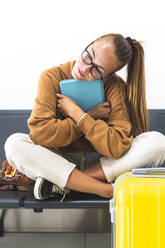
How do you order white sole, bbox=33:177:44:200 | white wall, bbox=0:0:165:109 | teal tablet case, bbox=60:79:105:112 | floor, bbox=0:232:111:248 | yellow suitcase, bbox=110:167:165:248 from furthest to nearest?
white wall, bbox=0:0:165:109, floor, bbox=0:232:111:248, teal tablet case, bbox=60:79:105:112, white sole, bbox=33:177:44:200, yellow suitcase, bbox=110:167:165:248

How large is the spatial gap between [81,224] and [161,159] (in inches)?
21.5

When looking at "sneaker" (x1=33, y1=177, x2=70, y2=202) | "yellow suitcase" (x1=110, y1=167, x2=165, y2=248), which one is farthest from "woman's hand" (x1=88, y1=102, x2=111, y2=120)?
"yellow suitcase" (x1=110, y1=167, x2=165, y2=248)

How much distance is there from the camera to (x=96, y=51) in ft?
3.31

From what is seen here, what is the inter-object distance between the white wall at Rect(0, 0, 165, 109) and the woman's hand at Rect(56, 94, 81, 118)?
1.47 ft

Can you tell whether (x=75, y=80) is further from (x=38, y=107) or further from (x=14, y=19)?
(x=14, y=19)

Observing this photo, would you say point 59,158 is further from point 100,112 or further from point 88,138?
point 100,112

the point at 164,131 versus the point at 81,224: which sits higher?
the point at 164,131

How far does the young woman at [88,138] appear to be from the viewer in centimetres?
99

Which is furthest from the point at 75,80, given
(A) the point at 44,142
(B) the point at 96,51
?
(A) the point at 44,142

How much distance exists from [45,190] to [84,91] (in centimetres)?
37

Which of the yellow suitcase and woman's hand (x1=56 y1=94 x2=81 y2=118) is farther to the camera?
woman's hand (x1=56 y1=94 x2=81 y2=118)

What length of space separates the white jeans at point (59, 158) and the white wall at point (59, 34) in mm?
520

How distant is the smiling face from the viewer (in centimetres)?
100

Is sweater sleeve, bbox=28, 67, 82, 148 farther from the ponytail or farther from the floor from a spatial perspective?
the floor
